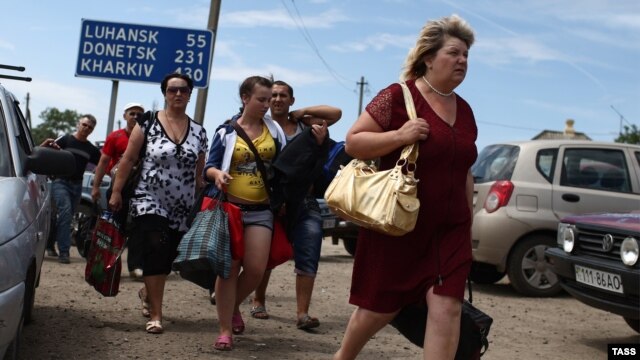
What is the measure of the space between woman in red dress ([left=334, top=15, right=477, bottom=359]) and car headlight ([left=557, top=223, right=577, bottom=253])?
321 cm

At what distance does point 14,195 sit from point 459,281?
2296mm

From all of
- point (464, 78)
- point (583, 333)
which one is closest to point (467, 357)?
point (464, 78)

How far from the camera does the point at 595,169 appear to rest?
10.2m

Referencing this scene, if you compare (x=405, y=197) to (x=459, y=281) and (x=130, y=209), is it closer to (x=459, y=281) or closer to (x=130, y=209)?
(x=459, y=281)

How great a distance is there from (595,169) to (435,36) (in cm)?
648

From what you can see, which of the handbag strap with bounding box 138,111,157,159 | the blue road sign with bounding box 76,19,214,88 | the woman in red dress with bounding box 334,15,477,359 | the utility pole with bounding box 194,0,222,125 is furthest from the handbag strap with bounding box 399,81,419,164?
the utility pole with bounding box 194,0,222,125

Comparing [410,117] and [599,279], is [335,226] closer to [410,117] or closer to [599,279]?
[599,279]

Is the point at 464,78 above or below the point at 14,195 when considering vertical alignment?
above

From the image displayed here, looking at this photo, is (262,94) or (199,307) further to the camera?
(199,307)

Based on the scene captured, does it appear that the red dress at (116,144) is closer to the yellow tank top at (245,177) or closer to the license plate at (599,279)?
the yellow tank top at (245,177)

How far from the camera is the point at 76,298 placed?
8.02 m

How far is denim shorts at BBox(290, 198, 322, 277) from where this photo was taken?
22.8ft

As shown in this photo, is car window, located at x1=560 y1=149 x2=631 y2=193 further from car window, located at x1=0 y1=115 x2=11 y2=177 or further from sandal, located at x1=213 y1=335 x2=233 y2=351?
car window, located at x1=0 y1=115 x2=11 y2=177

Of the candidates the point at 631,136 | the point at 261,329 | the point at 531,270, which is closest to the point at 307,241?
the point at 261,329
